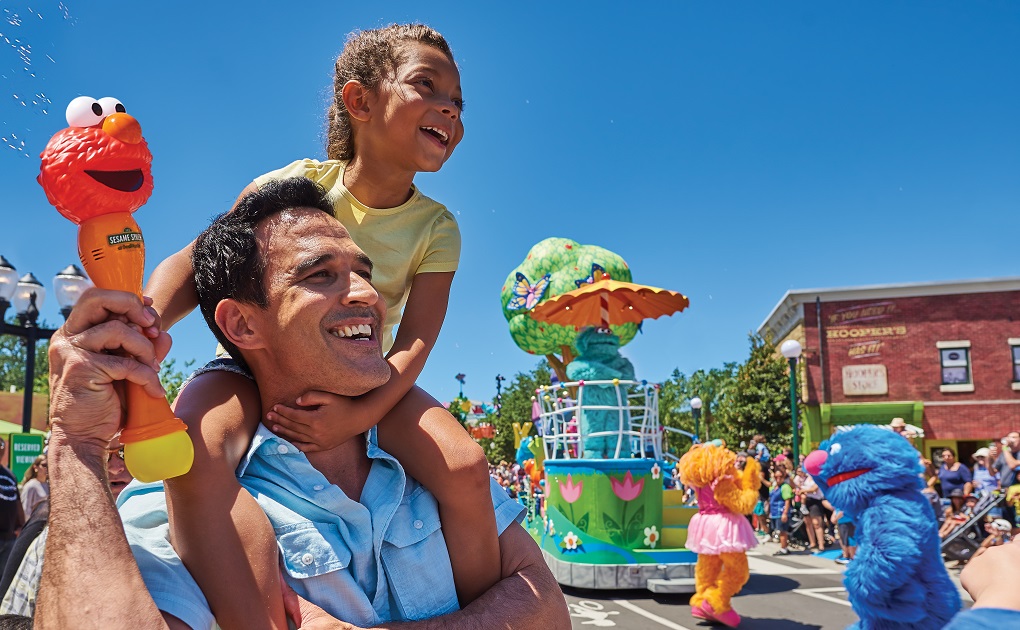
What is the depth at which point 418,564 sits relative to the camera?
1610 millimetres

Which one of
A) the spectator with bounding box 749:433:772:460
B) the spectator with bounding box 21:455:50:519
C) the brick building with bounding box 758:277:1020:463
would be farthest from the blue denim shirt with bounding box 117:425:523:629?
the brick building with bounding box 758:277:1020:463

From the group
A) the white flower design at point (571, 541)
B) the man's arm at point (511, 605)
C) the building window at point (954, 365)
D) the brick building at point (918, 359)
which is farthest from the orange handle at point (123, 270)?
the building window at point (954, 365)

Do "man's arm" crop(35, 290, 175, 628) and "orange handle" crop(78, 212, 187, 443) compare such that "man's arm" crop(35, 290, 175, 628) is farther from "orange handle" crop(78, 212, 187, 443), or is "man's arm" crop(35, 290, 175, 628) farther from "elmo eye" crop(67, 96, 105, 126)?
"elmo eye" crop(67, 96, 105, 126)

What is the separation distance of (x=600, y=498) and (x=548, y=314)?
2696 mm

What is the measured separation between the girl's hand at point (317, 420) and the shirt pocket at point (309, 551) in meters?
0.18

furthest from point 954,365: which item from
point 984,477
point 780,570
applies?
point 780,570

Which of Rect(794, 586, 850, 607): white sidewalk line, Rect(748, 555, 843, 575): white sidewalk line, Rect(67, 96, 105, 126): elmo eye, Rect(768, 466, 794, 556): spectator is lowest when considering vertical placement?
Rect(748, 555, 843, 575): white sidewalk line

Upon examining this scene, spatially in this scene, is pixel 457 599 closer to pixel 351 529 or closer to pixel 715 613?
pixel 351 529

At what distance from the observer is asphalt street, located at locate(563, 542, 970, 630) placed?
7.52 meters

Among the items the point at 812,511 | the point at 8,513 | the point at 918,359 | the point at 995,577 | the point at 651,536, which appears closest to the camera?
the point at 995,577

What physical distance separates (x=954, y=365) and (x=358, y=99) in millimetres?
26539

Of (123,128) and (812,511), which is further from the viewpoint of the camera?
(812,511)

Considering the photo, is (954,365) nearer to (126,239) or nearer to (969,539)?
(969,539)

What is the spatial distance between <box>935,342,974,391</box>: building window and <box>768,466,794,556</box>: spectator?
13.4m
